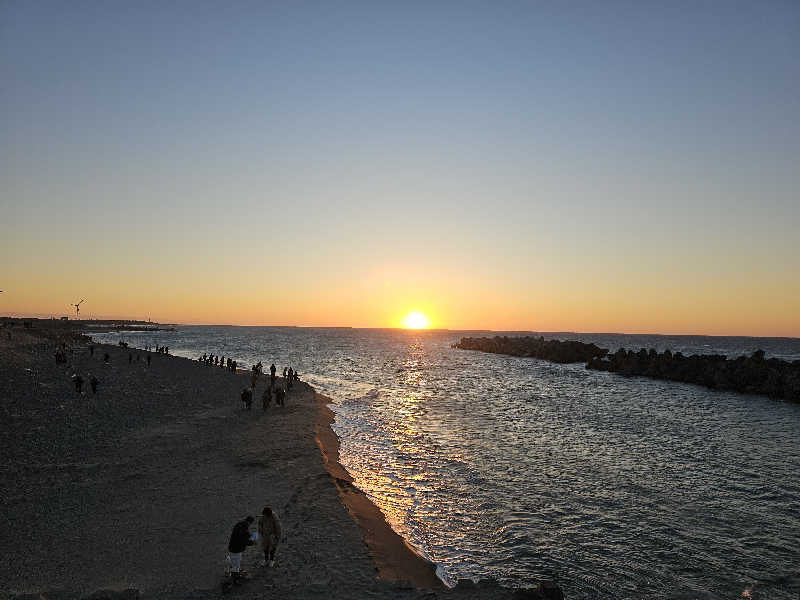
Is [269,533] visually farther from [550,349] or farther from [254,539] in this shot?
[550,349]

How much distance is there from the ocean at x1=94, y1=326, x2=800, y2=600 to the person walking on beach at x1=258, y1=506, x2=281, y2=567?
4.00 metres

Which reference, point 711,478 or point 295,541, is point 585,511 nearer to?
point 711,478

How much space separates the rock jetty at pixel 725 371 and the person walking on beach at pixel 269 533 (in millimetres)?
49396

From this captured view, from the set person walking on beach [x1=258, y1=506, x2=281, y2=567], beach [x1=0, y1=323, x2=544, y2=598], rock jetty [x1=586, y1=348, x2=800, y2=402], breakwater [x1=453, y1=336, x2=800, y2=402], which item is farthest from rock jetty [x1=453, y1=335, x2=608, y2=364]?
person walking on beach [x1=258, y1=506, x2=281, y2=567]

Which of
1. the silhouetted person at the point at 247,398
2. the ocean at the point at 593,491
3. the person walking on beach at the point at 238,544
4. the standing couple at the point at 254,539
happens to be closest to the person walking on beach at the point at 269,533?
the standing couple at the point at 254,539

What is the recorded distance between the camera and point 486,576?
1155 cm

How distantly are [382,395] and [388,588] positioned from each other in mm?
33299

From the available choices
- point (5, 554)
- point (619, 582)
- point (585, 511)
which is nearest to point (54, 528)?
point (5, 554)

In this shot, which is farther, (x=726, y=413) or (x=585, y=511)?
(x=726, y=413)

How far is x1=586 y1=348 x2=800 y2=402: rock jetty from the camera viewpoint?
152 feet

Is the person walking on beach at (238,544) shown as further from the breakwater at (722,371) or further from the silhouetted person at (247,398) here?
the breakwater at (722,371)

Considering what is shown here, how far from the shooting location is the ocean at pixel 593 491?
12117 mm

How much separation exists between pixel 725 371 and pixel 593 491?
47.2 m

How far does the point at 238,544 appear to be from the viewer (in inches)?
381
